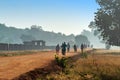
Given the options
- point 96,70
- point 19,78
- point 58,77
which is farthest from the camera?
point 96,70

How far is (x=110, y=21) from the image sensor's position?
2717 inches

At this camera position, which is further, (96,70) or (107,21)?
(107,21)

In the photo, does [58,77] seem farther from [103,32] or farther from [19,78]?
[103,32]

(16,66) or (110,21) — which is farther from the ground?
(110,21)

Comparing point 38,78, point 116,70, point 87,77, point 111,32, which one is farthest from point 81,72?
point 111,32

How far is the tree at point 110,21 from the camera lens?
222 feet

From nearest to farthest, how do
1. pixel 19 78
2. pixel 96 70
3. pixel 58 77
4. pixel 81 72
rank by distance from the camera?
pixel 19 78, pixel 58 77, pixel 81 72, pixel 96 70

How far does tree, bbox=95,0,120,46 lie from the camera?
222 feet

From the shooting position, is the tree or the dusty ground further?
the tree

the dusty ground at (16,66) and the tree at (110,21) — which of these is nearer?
the dusty ground at (16,66)

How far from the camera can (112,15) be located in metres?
70.8

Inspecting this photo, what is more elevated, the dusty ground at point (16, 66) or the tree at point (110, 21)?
the tree at point (110, 21)

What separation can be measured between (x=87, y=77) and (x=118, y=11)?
50631mm

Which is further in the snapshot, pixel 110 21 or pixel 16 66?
pixel 110 21
